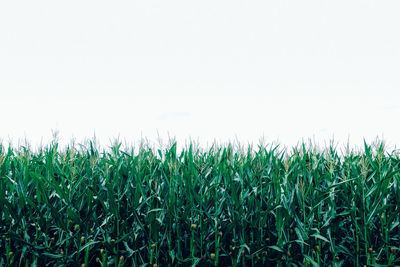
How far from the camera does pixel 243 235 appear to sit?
12.4 ft

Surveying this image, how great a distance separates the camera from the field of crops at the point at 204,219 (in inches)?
150

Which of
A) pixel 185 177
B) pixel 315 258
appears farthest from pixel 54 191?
pixel 315 258

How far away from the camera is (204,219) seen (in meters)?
3.91

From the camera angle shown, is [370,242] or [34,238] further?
[34,238]

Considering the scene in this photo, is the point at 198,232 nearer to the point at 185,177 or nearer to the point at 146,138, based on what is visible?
the point at 185,177

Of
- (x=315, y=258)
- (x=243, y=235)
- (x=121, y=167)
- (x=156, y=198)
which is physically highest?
(x=121, y=167)

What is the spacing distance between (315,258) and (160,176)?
1.80 m

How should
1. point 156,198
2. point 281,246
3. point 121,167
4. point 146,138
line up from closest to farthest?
point 281,246
point 156,198
point 121,167
point 146,138

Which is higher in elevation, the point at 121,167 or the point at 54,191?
the point at 121,167

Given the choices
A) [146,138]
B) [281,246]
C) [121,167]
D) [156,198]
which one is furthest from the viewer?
[146,138]

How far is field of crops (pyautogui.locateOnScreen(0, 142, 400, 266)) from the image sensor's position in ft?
12.5

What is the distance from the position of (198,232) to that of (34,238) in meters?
1.74

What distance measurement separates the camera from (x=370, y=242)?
3830 millimetres

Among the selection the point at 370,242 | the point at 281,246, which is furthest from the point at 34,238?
the point at 370,242
